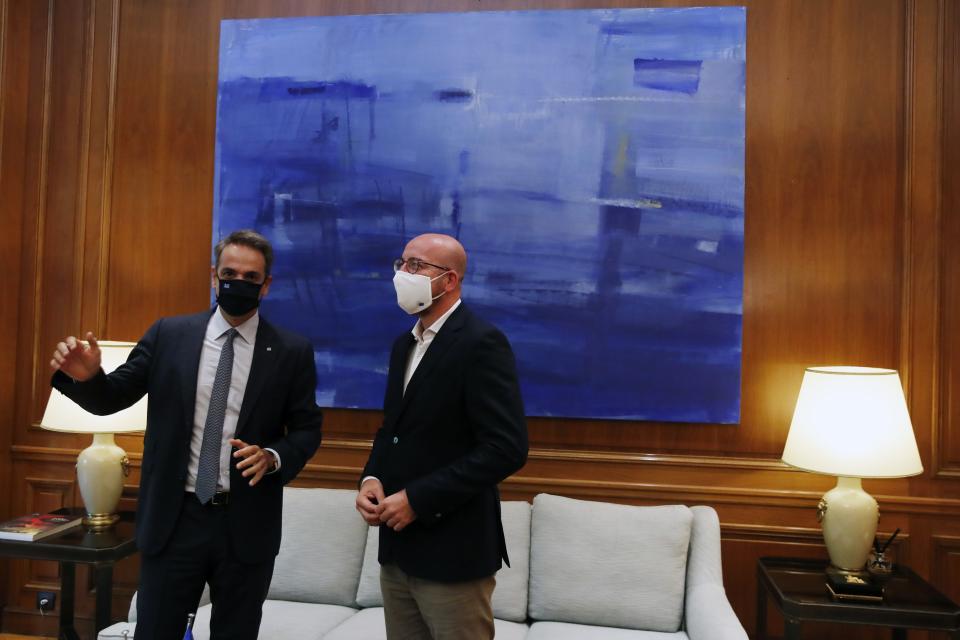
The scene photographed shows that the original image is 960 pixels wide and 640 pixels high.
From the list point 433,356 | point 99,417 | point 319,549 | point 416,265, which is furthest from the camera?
point 99,417

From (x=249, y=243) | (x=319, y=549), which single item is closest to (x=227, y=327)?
(x=249, y=243)

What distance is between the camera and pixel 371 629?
2.81 meters

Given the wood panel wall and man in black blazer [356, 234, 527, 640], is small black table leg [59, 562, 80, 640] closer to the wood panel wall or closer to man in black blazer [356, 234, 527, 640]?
the wood panel wall

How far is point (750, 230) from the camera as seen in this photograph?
3273 mm

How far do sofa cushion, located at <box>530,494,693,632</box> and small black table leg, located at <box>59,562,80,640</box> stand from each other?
1.93 m

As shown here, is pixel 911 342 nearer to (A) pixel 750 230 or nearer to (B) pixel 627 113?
(A) pixel 750 230

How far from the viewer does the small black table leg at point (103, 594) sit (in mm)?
2936

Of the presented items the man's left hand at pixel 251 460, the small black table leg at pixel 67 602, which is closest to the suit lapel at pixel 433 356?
the man's left hand at pixel 251 460

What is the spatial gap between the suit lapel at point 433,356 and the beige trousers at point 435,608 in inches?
19.0

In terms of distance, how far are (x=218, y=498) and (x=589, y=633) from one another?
1.45 meters

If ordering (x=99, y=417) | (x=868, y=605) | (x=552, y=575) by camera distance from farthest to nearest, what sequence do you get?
(x=99, y=417)
(x=552, y=575)
(x=868, y=605)

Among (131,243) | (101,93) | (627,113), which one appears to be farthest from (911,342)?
(101,93)

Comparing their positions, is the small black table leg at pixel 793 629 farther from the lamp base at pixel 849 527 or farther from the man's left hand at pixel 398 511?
the man's left hand at pixel 398 511

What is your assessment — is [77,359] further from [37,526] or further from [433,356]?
[37,526]
